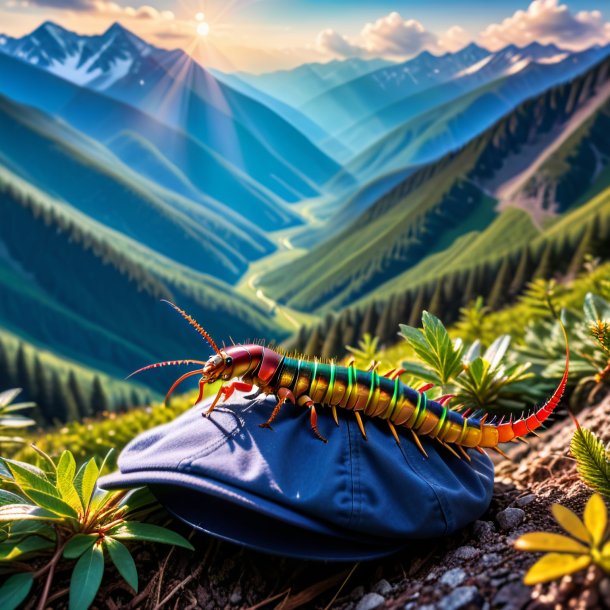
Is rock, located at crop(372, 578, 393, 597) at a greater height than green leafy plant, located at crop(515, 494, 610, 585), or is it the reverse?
green leafy plant, located at crop(515, 494, 610, 585)

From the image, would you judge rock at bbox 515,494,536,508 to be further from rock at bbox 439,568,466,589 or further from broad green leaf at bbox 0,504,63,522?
broad green leaf at bbox 0,504,63,522

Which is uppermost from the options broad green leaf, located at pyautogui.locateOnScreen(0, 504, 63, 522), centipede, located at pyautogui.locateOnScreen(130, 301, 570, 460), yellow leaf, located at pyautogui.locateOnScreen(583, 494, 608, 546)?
yellow leaf, located at pyautogui.locateOnScreen(583, 494, 608, 546)

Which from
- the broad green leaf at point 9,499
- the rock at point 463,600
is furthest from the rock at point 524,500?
Result: the broad green leaf at point 9,499

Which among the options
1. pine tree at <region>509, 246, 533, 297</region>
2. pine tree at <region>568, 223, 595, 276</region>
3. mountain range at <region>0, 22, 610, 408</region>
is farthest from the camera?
mountain range at <region>0, 22, 610, 408</region>

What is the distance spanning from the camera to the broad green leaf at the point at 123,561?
1.03 meters

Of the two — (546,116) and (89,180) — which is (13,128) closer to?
(89,180)

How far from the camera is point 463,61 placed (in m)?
58.2

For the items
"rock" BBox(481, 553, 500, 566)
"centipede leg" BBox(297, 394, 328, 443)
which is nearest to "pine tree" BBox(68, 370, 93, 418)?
"centipede leg" BBox(297, 394, 328, 443)

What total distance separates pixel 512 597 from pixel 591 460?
1.17 ft

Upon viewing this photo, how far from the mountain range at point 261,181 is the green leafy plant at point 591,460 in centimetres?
2762

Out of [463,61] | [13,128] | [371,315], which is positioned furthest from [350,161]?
[371,315]

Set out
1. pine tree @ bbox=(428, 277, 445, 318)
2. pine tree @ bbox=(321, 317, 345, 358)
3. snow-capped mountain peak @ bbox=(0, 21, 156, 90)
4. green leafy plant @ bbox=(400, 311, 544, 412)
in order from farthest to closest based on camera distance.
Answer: snow-capped mountain peak @ bbox=(0, 21, 156, 90) → pine tree @ bbox=(321, 317, 345, 358) → pine tree @ bbox=(428, 277, 445, 318) → green leafy plant @ bbox=(400, 311, 544, 412)

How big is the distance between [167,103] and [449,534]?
57.3m

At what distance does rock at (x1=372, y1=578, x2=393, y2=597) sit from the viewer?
40.6 inches
